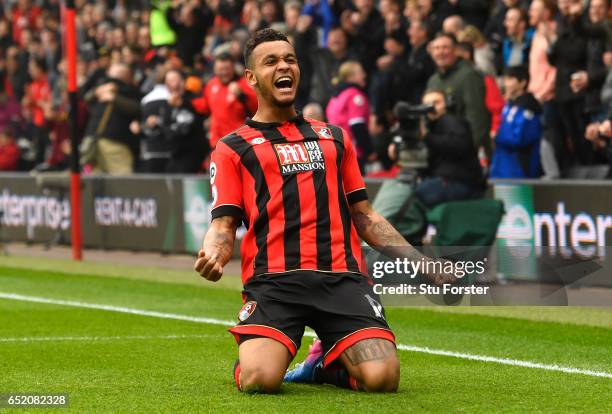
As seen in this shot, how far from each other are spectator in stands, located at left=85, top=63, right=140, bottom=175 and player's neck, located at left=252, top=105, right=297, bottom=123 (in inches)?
497

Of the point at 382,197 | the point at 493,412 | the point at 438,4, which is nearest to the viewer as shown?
the point at 493,412

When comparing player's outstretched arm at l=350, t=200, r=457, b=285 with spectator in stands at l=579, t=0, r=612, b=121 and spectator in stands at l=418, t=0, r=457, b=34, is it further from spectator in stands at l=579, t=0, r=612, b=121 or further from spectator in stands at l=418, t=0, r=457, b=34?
spectator in stands at l=418, t=0, r=457, b=34

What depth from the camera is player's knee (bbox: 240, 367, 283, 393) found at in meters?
6.98

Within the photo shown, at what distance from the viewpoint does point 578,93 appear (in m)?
14.2

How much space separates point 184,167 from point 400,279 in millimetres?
10494

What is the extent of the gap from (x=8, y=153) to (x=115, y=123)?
379cm

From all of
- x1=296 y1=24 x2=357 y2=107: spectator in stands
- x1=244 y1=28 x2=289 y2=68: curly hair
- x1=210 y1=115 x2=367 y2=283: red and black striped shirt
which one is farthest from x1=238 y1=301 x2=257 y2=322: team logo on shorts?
x1=296 y1=24 x2=357 y2=107: spectator in stands

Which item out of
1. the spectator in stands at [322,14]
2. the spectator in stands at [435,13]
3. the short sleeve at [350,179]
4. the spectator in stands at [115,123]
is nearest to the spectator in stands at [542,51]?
the spectator in stands at [435,13]

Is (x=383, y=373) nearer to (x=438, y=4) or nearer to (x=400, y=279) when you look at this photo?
(x=400, y=279)

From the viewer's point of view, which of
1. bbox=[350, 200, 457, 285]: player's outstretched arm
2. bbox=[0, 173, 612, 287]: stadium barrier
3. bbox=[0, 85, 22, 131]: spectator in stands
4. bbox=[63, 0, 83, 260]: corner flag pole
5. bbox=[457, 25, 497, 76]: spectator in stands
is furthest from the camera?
bbox=[0, 85, 22, 131]: spectator in stands

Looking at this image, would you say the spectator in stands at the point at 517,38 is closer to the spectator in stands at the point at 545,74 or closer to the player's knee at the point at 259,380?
the spectator in stands at the point at 545,74

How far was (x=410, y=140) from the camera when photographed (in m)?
13.2

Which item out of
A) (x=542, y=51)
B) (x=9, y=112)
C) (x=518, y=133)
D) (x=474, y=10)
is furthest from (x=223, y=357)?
(x=9, y=112)

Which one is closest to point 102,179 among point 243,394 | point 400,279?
point 400,279
